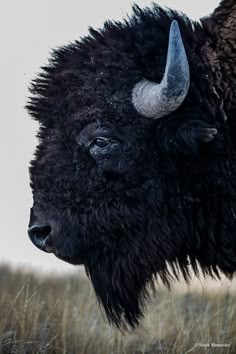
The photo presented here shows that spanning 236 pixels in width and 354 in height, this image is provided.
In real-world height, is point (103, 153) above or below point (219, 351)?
above

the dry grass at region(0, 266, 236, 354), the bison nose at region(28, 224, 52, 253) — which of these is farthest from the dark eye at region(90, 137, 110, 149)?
the dry grass at region(0, 266, 236, 354)

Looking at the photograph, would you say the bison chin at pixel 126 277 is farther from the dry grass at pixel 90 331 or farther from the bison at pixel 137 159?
the dry grass at pixel 90 331

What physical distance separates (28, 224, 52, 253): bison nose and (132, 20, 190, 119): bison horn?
2.71ft

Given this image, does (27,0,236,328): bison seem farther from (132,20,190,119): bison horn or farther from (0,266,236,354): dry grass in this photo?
(0,266,236,354): dry grass

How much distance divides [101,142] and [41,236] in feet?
2.00

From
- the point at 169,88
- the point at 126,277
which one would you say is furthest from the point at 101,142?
the point at 126,277

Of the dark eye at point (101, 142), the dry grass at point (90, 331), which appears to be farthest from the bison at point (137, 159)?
the dry grass at point (90, 331)

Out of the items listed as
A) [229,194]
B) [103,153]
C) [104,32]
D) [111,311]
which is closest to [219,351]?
[111,311]

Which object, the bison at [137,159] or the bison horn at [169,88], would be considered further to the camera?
the bison at [137,159]

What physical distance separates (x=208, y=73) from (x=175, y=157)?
1.69 feet

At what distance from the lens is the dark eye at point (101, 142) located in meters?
5.55

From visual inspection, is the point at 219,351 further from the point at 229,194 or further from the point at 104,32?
the point at 104,32

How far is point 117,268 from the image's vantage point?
226 inches

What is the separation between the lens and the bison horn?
529 cm
